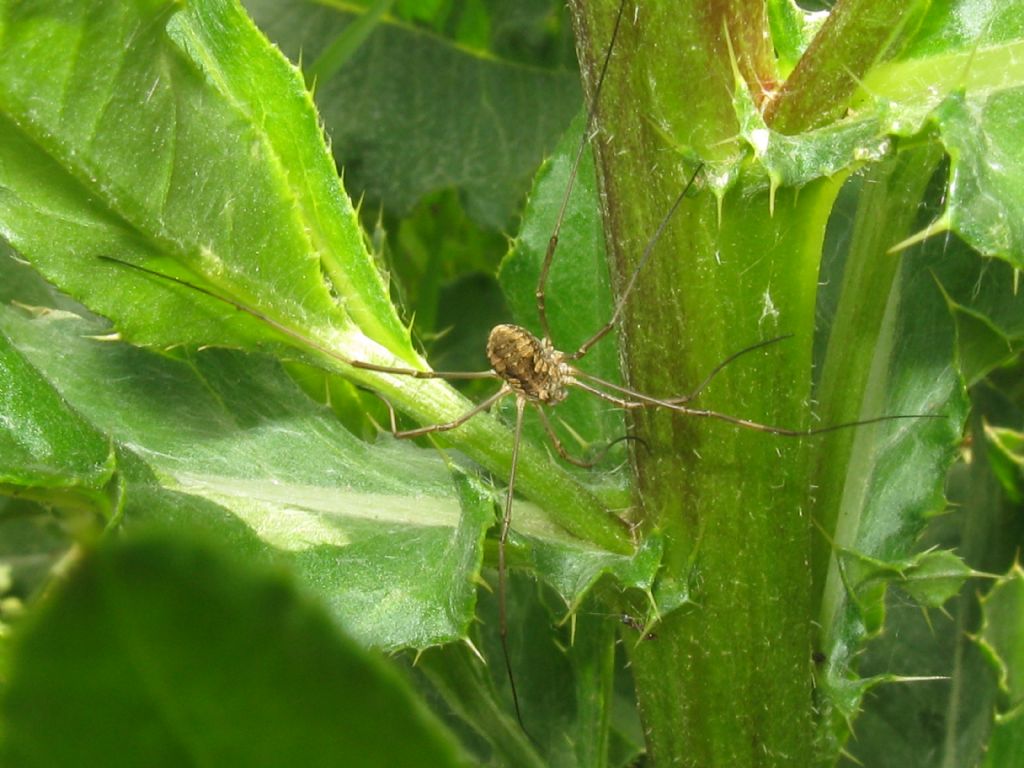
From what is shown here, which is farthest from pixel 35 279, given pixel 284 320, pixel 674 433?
pixel 674 433

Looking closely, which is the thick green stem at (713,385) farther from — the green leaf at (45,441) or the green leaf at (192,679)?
the green leaf at (192,679)

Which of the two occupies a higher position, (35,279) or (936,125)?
(936,125)

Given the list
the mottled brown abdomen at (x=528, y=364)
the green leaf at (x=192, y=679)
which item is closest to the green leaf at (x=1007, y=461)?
the mottled brown abdomen at (x=528, y=364)

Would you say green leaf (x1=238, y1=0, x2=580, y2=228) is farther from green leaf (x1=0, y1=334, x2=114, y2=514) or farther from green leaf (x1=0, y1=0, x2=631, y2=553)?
green leaf (x1=0, y1=334, x2=114, y2=514)

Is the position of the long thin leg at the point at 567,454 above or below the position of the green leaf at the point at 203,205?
below

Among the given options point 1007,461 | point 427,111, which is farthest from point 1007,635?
point 427,111

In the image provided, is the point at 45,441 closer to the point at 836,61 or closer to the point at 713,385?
the point at 713,385

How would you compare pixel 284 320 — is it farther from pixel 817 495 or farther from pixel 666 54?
pixel 817 495
